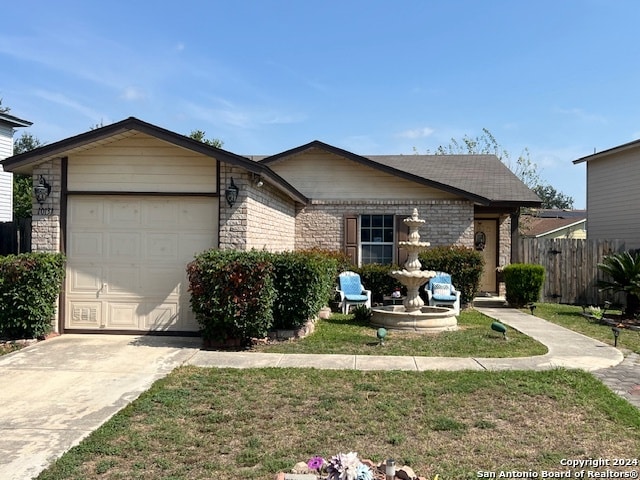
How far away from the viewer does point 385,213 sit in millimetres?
14789

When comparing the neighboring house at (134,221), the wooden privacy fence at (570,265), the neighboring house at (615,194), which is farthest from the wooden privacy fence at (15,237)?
the neighboring house at (615,194)

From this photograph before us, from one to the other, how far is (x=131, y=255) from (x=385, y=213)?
25.2 ft

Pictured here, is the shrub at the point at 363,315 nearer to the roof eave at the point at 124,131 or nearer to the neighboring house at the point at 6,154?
the roof eave at the point at 124,131

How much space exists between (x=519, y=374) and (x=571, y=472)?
274 cm

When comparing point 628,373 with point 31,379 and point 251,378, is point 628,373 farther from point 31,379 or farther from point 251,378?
point 31,379

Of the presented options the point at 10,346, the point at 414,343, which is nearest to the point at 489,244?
Answer: the point at 414,343

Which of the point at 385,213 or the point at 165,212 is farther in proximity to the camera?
the point at 385,213

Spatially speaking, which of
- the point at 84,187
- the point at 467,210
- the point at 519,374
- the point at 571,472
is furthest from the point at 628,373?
the point at 84,187

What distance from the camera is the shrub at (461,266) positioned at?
13.0 meters

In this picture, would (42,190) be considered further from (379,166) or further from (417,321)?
(379,166)

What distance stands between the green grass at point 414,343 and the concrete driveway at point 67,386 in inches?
71.4

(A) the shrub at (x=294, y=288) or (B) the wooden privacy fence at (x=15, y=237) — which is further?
(B) the wooden privacy fence at (x=15, y=237)

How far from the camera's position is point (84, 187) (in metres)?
9.27

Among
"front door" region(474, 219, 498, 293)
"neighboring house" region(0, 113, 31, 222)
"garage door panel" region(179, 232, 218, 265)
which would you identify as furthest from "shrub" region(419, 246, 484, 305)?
"neighboring house" region(0, 113, 31, 222)
